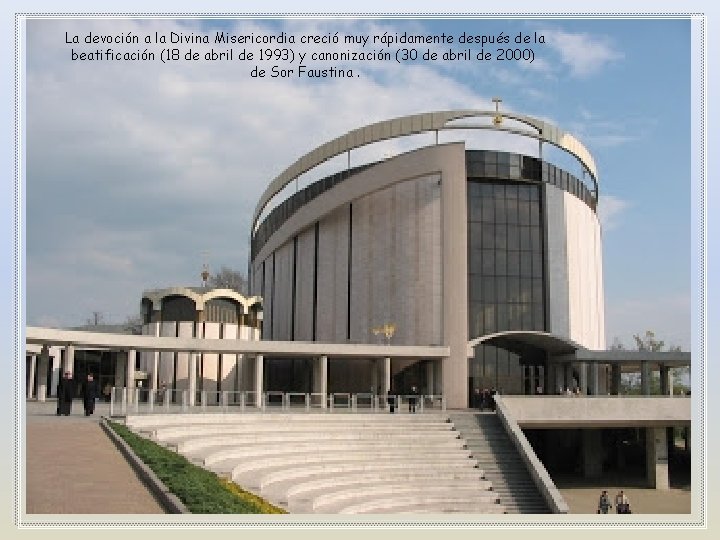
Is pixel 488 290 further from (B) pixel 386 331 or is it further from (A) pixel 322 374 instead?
(A) pixel 322 374

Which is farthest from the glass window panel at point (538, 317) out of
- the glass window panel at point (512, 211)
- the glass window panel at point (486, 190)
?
the glass window panel at point (486, 190)

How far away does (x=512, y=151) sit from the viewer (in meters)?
36.6

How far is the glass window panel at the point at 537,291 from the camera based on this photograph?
35.8 meters

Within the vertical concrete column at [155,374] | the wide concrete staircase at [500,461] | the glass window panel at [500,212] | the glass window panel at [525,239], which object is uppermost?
the glass window panel at [500,212]

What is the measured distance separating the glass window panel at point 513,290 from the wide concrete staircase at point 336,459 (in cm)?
1075

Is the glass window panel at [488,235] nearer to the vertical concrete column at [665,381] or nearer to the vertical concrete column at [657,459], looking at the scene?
the vertical concrete column at [665,381]

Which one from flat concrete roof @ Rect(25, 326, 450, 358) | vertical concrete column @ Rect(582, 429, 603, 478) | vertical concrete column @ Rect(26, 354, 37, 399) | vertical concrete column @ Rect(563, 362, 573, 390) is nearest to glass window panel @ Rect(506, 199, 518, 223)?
vertical concrete column @ Rect(563, 362, 573, 390)

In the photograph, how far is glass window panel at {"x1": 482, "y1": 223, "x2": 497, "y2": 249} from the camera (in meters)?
35.2

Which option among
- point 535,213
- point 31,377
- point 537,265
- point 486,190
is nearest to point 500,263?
point 537,265

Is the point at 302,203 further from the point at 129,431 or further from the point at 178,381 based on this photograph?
the point at 129,431

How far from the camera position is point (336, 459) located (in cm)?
2120

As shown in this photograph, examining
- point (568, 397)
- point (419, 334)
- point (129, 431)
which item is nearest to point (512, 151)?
point (419, 334)
